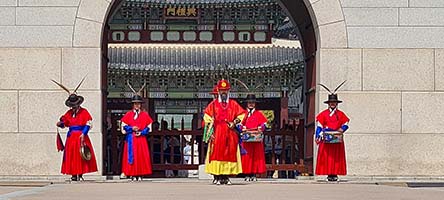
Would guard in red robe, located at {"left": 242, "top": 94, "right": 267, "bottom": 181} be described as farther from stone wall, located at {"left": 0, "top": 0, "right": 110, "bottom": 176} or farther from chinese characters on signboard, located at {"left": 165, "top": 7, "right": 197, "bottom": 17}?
chinese characters on signboard, located at {"left": 165, "top": 7, "right": 197, "bottom": 17}

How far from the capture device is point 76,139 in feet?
51.9

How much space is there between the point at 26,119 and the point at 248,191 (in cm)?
550

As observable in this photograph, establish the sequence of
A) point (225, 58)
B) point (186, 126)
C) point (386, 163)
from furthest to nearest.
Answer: point (186, 126) < point (225, 58) < point (386, 163)

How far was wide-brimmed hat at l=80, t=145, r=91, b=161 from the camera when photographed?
15680mm

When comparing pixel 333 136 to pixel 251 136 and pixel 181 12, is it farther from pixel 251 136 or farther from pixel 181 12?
pixel 181 12

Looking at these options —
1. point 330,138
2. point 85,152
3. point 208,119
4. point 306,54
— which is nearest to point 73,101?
point 85,152

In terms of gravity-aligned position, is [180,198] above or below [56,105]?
below

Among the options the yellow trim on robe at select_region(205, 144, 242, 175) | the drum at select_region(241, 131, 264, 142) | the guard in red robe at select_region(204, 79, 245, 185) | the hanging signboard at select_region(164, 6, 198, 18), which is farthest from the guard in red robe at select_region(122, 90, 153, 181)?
the hanging signboard at select_region(164, 6, 198, 18)

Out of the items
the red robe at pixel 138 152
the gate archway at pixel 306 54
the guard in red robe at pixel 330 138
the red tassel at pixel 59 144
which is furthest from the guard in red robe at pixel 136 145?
the guard in red robe at pixel 330 138

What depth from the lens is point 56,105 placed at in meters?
16.4

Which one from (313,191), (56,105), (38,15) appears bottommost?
(313,191)

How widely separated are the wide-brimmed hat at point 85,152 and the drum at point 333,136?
12.2ft

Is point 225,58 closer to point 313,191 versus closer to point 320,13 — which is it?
point 320,13

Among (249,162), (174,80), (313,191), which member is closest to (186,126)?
(174,80)
